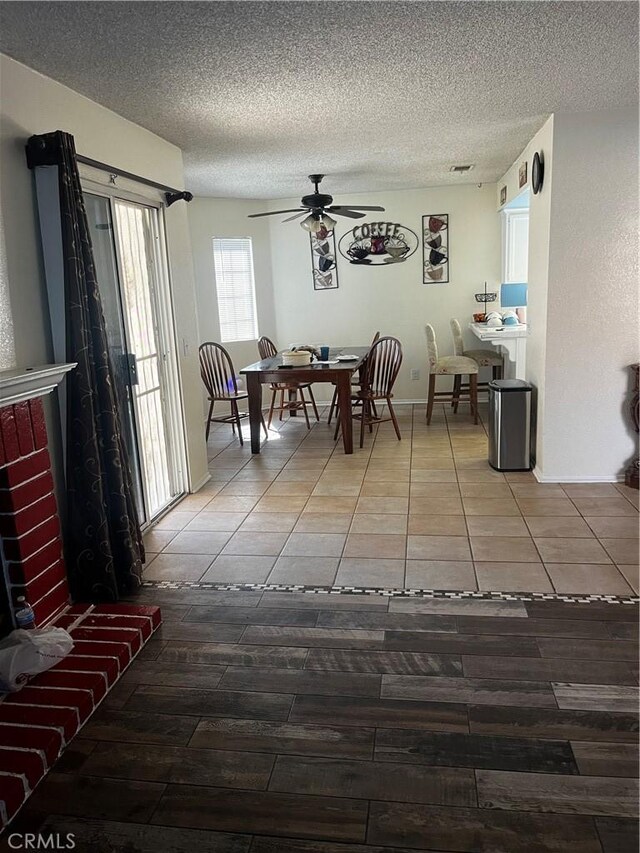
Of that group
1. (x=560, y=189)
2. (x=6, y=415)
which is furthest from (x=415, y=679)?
(x=560, y=189)

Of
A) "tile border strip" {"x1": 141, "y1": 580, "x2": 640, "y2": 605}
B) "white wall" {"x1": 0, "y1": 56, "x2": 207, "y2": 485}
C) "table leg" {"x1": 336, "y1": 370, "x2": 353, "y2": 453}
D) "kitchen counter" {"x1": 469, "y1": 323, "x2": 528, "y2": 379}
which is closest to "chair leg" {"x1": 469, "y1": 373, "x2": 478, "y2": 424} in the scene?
"kitchen counter" {"x1": 469, "y1": 323, "x2": 528, "y2": 379}

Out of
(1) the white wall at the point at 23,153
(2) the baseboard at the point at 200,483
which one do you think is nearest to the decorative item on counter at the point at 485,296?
(2) the baseboard at the point at 200,483

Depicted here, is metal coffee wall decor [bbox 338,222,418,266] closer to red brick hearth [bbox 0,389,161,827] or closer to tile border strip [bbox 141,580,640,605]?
tile border strip [bbox 141,580,640,605]

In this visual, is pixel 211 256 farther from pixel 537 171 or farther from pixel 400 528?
pixel 400 528

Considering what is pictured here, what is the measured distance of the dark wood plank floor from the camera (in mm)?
1684

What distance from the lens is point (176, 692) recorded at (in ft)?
7.52

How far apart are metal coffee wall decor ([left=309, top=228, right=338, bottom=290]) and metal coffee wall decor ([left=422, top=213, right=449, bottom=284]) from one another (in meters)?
1.02

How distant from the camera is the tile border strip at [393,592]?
2801mm

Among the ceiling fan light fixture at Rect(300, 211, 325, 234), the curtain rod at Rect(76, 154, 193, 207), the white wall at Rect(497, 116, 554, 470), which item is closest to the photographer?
the curtain rod at Rect(76, 154, 193, 207)

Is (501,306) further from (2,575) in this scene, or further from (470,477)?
(2,575)

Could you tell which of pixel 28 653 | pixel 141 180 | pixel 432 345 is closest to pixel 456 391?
pixel 432 345

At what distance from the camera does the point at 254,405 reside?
218 inches

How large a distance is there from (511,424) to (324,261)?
3.57m

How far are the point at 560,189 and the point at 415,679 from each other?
319 centimetres
